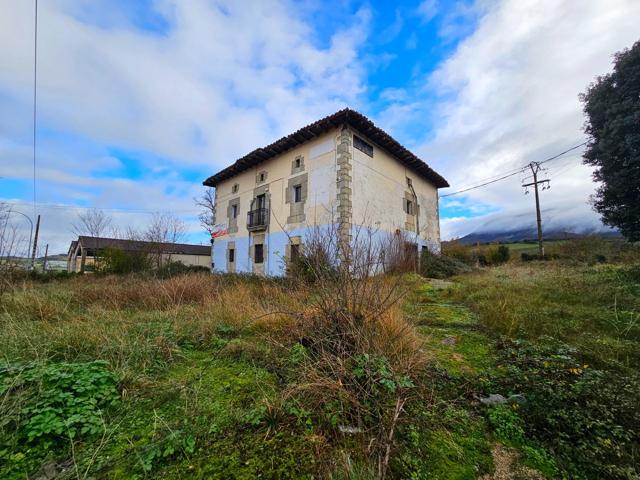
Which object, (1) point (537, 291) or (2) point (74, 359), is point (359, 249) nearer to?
(2) point (74, 359)

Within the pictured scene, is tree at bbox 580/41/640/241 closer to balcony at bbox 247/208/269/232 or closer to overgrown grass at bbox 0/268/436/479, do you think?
overgrown grass at bbox 0/268/436/479

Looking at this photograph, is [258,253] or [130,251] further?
[258,253]

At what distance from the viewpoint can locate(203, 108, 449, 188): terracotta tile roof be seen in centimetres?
1019

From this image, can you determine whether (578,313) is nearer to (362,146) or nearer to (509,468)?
(509,468)

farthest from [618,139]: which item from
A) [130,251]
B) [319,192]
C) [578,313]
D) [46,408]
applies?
[130,251]

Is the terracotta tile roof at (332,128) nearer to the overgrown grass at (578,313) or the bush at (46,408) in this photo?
the overgrown grass at (578,313)

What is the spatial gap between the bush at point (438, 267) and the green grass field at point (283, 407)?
8.20m

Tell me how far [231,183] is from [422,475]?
16.1 meters

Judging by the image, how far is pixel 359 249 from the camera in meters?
3.19

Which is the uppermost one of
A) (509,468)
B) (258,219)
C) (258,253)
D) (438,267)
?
(258,219)

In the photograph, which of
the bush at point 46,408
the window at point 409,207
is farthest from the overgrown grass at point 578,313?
the window at point 409,207

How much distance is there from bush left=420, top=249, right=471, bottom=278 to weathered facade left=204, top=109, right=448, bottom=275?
1397 mm

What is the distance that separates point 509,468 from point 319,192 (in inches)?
402

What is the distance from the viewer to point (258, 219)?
44.4 feet
